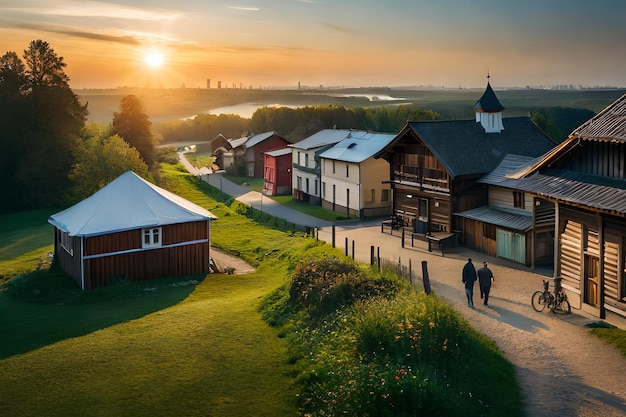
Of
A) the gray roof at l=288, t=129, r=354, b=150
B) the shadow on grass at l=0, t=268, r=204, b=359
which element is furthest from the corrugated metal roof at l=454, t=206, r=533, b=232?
the gray roof at l=288, t=129, r=354, b=150

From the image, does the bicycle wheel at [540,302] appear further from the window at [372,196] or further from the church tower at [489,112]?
the window at [372,196]

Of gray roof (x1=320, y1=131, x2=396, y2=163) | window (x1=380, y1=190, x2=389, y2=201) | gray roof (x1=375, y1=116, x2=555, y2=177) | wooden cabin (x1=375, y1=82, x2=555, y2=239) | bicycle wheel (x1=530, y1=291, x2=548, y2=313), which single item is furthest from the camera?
gray roof (x1=320, y1=131, x2=396, y2=163)

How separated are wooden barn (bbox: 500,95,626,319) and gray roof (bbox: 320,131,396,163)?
88.5 feet

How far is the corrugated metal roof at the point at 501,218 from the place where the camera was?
32.2 m

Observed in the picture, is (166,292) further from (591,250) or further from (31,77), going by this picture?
(31,77)

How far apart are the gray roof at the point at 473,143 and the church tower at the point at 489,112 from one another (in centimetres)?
41

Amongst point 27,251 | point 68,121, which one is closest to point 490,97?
point 27,251

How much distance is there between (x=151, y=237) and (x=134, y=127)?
4402 cm

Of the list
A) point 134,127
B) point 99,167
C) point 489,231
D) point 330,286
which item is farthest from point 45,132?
point 330,286

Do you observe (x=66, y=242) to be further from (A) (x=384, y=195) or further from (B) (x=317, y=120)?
(B) (x=317, y=120)

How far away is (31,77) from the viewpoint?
7481 centimetres

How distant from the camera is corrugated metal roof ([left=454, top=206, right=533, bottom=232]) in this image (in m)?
32.2

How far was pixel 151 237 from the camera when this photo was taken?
35.3 metres

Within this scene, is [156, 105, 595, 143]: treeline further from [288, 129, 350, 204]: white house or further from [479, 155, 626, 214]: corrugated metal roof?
[479, 155, 626, 214]: corrugated metal roof
